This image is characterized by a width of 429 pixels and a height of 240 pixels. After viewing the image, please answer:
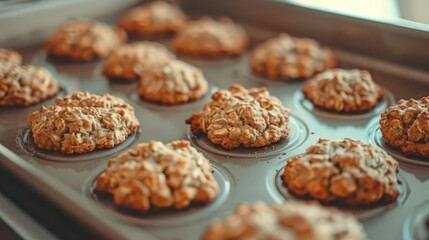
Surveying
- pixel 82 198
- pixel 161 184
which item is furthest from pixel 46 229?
pixel 161 184

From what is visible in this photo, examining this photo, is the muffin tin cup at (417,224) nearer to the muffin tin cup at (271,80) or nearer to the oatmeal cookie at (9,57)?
the muffin tin cup at (271,80)

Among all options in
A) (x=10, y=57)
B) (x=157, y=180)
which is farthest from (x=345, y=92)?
(x=10, y=57)

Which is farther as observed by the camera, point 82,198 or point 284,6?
point 284,6

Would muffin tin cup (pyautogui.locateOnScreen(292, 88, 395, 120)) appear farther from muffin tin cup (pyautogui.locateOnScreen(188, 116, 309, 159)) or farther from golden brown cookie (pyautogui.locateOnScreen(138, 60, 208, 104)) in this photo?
golden brown cookie (pyautogui.locateOnScreen(138, 60, 208, 104))

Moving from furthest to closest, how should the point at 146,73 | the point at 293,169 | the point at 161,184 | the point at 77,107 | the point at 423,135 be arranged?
the point at 146,73 → the point at 77,107 → the point at 423,135 → the point at 293,169 → the point at 161,184

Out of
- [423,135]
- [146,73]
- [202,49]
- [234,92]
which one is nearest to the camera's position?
[423,135]

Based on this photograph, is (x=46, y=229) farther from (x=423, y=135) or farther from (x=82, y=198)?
(x=423, y=135)

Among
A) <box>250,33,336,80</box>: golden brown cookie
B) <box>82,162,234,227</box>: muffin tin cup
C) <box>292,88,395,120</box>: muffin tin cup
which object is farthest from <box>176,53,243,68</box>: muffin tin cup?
<box>82,162,234,227</box>: muffin tin cup
